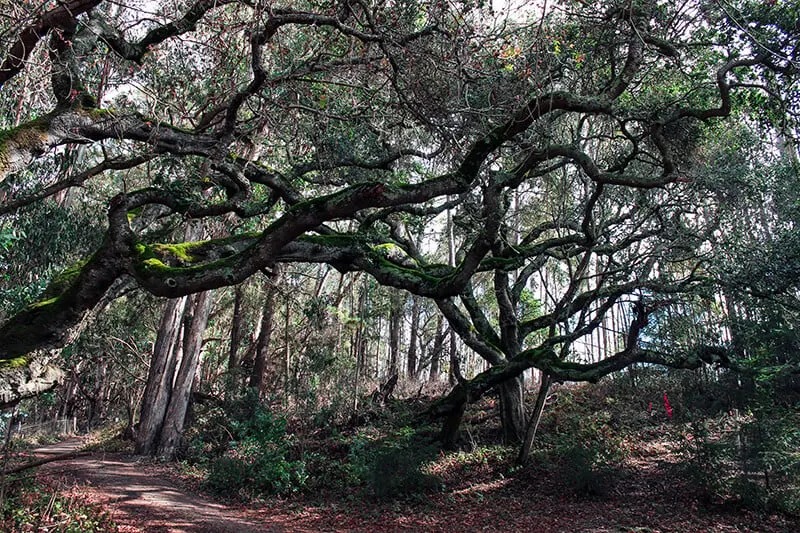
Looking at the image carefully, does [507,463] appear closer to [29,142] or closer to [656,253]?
[656,253]

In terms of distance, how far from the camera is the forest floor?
7.39 meters

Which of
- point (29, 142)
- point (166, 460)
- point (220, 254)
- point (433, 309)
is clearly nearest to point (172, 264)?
point (220, 254)

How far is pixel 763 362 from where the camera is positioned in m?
9.74

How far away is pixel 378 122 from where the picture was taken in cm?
820

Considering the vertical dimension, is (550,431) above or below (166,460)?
above

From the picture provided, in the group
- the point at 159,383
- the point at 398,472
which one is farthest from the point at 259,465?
the point at 159,383

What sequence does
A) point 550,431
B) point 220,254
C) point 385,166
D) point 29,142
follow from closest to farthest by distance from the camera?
point 29,142
point 220,254
point 385,166
point 550,431

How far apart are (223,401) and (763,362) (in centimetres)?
1291

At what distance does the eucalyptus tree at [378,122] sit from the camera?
A: 5422mm

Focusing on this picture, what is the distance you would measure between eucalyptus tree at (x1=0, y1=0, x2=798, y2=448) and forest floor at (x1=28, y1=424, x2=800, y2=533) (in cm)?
199

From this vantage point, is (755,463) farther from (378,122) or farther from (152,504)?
(152,504)

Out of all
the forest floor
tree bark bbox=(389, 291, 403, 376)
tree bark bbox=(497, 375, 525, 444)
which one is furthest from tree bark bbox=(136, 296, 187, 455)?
tree bark bbox=(389, 291, 403, 376)

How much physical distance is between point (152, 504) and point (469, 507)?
520 centimetres

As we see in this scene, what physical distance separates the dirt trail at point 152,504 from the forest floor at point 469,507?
0.02 m
